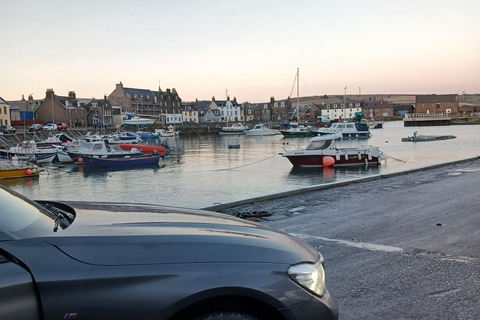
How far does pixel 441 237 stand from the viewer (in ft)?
20.7

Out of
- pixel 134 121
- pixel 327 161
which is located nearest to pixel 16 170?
pixel 327 161

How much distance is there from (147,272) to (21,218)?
991 mm

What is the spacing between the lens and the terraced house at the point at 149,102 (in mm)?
118000

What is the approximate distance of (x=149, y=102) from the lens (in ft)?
415

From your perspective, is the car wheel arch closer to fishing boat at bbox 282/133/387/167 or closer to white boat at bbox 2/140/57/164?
fishing boat at bbox 282/133/387/167

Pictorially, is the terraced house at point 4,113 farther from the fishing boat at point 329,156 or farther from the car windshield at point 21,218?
the car windshield at point 21,218

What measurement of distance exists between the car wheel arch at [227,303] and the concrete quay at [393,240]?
5.79 ft

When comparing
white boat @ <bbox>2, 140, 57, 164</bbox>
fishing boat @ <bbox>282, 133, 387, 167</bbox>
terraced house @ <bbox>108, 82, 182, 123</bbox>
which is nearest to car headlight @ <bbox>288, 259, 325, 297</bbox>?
fishing boat @ <bbox>282, 133, 387, 167</bbox>

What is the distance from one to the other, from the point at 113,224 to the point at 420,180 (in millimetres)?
12349

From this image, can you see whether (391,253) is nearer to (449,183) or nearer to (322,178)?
(449,183)

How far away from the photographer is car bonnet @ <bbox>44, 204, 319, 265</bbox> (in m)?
2.24

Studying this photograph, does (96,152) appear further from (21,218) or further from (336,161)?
(21,218)

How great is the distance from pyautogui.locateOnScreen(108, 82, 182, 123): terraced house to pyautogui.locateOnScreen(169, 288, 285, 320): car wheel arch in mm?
117227

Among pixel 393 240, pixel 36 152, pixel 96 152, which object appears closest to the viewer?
pixel 393 240
